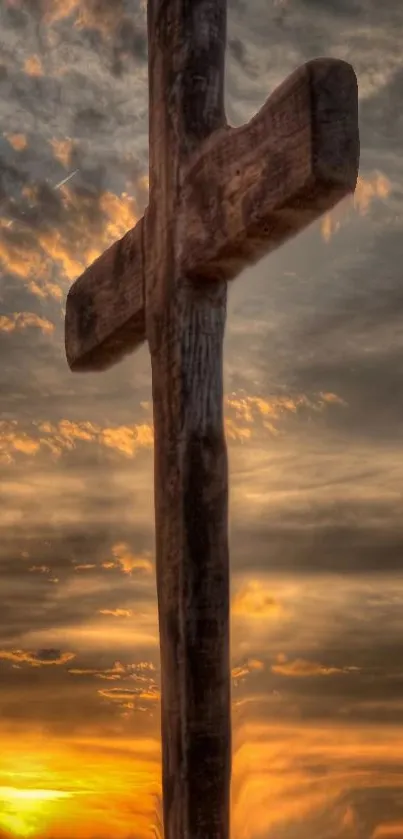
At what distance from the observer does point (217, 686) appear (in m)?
3.55

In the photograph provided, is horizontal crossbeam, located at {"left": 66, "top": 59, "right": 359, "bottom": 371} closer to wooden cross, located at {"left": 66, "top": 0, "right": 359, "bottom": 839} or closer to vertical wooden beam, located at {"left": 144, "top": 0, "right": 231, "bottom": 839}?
wooden cross, located at {"left": 66, "top": 0, "right": 359, "bottom": 839}

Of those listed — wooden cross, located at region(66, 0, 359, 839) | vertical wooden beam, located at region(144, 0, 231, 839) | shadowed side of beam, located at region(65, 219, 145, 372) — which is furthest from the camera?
shadowed side of beam, located at region(65, 219, 145, 372)

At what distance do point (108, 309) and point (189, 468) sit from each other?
3.57ft

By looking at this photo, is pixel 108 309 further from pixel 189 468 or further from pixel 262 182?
pixel 262 182

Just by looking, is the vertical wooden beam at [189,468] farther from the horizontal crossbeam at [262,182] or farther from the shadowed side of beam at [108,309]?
the shadowed side of beam at [108,309]

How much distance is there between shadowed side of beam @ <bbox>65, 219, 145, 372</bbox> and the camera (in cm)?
420

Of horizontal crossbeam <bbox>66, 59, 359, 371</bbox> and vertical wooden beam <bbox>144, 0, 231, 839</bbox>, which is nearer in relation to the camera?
horizontal crossbeam <bbox>66, 59, 359, 371</bbox>

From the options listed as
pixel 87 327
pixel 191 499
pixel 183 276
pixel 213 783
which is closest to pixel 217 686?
pixel 213 783

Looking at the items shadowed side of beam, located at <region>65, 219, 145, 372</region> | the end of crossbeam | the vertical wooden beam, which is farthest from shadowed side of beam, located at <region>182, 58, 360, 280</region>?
shadowed side of beam, located at <region>65, 219, 145, 372</region>

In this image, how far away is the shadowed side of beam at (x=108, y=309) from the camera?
4.20m

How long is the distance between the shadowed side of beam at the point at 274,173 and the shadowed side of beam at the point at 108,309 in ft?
1.65

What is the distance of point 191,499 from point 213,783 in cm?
81

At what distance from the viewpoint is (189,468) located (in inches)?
142

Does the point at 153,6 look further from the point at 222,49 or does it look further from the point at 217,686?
the point at 217,686
